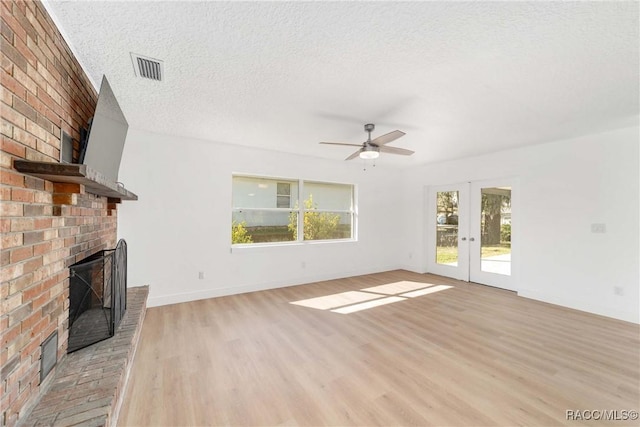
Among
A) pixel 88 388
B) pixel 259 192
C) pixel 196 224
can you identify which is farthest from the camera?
pixel 259 192

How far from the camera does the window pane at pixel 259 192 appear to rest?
4.61 m

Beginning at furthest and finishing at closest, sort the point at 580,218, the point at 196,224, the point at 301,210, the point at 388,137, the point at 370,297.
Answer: the point at 301,210, the point at 370,297, the point at 196,224, the point at 580,218, the point at 388,137

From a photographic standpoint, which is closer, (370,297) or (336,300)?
(336,300)

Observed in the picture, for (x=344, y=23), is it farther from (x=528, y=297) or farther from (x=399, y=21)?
(x=528, y=297)

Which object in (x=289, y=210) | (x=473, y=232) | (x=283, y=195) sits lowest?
(x=473, y=232)

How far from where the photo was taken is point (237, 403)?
74.1 inches

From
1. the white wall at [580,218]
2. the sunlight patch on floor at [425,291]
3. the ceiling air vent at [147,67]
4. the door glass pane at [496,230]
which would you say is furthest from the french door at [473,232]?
the ceiling air vent at [147,67]

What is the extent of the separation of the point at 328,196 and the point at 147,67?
391 centimetres

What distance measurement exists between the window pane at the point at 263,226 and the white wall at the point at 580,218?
3.85 meters

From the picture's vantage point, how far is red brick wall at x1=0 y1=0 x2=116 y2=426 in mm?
1152

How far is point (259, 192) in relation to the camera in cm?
479

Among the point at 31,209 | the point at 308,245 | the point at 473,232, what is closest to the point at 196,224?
the point at 308,245

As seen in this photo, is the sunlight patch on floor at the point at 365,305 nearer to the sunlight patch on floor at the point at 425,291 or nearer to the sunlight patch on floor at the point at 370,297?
the sunlight patch on floor at the point at 370,297

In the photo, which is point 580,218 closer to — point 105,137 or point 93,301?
point 105,137
